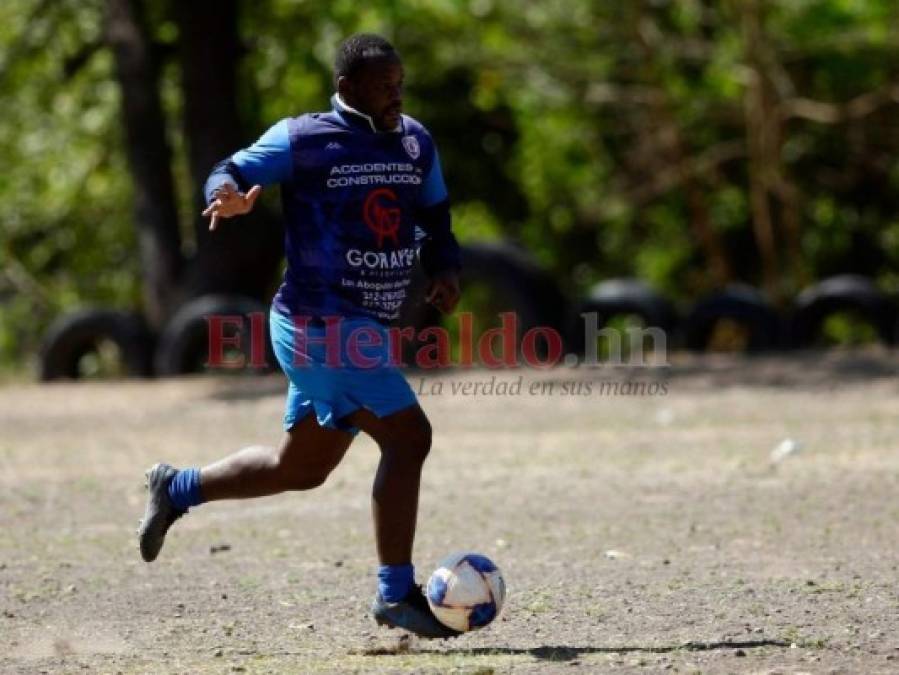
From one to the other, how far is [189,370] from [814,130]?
948cm

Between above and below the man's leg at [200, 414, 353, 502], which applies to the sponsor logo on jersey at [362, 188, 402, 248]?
above

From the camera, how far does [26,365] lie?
23.8 meters

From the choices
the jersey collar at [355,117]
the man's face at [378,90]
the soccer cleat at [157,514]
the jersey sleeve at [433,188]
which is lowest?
the soccer cleat at [157,514]

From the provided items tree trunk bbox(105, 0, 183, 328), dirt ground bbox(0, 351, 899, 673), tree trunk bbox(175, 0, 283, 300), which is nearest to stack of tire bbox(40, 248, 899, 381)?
tree trunk bbox(175, 0, 283, 300)

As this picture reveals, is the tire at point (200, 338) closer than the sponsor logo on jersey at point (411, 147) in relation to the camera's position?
No

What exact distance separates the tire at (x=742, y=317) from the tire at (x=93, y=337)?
570 centimetres

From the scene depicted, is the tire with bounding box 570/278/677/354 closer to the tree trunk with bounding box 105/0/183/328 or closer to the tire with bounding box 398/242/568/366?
the tire with bounding box 398/242/568/366

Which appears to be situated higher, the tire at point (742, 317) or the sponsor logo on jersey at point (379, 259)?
the sponsor logo on jersey at point (379, 259)

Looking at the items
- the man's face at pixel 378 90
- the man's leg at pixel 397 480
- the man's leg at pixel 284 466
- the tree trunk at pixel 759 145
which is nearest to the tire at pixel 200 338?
the tree trunk at pixel 759 145

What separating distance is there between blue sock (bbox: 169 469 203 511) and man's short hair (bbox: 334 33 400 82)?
1.56 metres

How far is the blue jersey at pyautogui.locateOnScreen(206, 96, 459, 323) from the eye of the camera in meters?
5.99

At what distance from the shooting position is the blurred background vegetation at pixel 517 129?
64.6ft

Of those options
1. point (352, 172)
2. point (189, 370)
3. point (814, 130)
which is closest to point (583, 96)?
point (814, 130)

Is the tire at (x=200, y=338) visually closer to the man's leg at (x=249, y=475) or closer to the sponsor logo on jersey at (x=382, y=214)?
the man's leg at (x=249, y=475)
